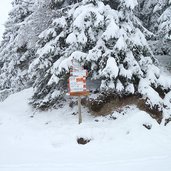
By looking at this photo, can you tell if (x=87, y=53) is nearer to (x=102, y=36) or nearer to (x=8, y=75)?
(x=102, y=36)

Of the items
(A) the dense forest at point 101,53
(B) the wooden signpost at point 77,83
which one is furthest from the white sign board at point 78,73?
(A) the dense forest at point 101,53

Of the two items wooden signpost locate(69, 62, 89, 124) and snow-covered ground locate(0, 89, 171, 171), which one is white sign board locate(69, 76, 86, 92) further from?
snow-covered ground locate(0, 89, 171, 171)

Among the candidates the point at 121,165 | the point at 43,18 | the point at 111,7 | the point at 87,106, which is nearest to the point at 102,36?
the point at 111,7

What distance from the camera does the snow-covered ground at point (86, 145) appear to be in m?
5.50

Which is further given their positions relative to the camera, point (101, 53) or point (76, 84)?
point (101, 53)

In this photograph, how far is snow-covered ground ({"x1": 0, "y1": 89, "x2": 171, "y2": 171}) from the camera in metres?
5.50

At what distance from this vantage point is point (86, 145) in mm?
6656

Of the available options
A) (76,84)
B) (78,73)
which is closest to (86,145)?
(76,84)

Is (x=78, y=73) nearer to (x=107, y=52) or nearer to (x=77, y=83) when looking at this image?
(x=77, y=83)

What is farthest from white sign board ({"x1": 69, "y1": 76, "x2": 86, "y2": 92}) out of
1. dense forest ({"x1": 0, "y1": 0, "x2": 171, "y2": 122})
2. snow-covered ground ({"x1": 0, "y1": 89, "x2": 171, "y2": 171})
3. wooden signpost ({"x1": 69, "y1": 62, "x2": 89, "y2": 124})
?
snow-covered ground ({"x1": 0, "y1": 89, "x2": 171, "y2": 171})

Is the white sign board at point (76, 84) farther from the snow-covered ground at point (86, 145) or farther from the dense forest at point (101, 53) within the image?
the snow-covered ground at point (86, 145)

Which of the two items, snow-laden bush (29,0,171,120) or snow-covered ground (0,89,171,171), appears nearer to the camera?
snow-covered ground (0,89,171,171)

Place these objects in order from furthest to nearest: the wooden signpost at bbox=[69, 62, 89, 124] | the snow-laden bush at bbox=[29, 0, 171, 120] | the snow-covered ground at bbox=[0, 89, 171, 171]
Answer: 1. the snow-laden bush at bbox=[29, 0, 171, 120]
2. the wooden signpost at bbox=[69, 62, 89, 124]
3. the snow-covered ground at bbox=[0, 89, 171, 171]

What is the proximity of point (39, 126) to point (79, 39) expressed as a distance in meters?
3.19
